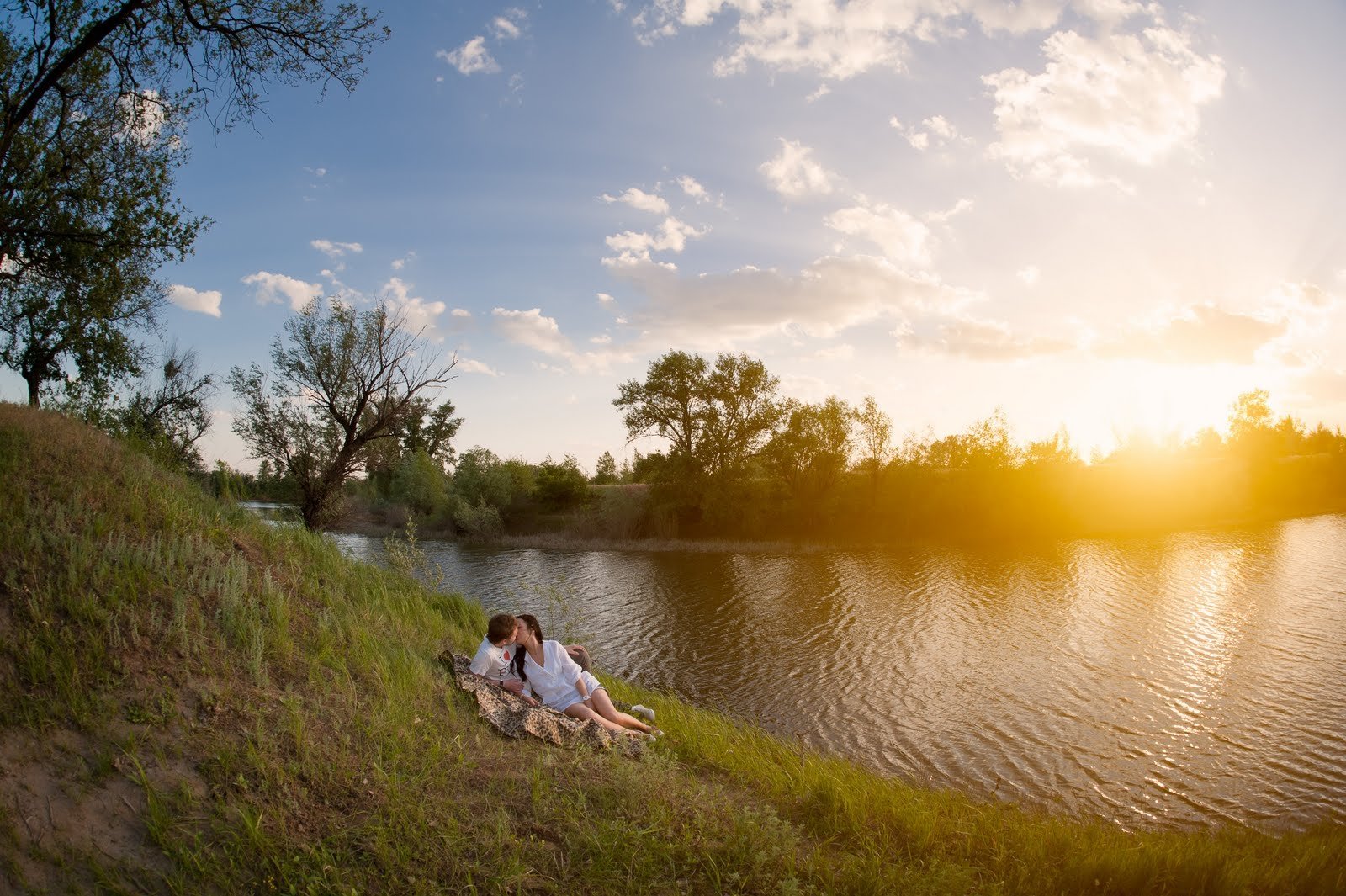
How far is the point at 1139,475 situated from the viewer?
43.5 m

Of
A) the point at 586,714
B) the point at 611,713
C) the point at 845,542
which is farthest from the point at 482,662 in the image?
the point at 845,542

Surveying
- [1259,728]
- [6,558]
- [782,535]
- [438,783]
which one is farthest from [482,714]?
[782,535]

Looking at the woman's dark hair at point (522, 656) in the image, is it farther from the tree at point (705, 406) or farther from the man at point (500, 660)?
the tree at point (705, 406)

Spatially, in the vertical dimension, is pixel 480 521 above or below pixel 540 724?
below

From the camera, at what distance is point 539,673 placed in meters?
7.37

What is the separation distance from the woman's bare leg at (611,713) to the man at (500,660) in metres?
0.67

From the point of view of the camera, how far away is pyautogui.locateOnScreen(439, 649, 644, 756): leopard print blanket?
6.29 metres

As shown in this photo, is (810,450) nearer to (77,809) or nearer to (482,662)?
(482,662)

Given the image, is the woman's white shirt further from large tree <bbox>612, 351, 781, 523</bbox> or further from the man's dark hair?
large tree <bbox>612, 351, 781, 523</bbox>

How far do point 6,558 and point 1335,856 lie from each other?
443 inches

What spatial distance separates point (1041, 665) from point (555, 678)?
1083 cm

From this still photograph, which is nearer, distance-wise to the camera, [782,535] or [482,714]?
[482,714]

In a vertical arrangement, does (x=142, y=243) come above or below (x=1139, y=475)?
above

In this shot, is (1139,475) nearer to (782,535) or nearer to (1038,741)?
(782,535)
